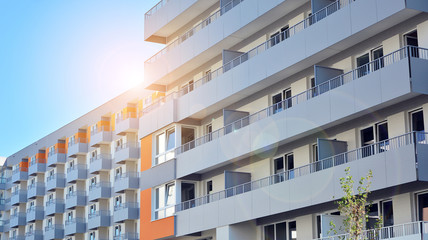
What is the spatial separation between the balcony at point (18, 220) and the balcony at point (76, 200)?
548 inches

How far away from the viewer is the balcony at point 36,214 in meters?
77.6

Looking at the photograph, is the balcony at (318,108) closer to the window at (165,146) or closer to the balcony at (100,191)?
the window at (165,146)

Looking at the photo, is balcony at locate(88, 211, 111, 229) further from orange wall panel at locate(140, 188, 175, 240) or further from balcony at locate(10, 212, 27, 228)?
orange wall panel at locate(140, 188, 175, 240)

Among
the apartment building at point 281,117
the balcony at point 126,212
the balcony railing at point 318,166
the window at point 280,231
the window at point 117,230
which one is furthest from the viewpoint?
the window at point 117,230

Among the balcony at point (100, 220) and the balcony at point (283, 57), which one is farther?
the balcony at point (100, 220)

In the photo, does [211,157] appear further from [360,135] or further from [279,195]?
[360,135]

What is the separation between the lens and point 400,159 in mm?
23266

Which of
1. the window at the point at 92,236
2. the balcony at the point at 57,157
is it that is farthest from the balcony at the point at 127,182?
the balcony at the point at 57,157

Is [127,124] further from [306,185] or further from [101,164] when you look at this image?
[306,185]

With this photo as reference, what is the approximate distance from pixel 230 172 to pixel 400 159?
1109 centimetres

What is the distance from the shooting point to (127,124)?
61.3m

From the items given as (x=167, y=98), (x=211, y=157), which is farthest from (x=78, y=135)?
(x=211, y=157)

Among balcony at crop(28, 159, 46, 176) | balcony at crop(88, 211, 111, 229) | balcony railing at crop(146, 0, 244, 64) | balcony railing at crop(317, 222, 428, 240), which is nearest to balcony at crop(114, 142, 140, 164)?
balcony at crop(88, 211, 111, 229)

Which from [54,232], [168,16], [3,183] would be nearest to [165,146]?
[168,16]
